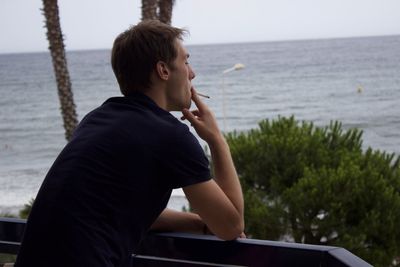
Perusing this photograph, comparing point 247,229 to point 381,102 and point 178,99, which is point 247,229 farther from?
point 381,102

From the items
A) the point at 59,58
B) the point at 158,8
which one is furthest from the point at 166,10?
the point at 59,58

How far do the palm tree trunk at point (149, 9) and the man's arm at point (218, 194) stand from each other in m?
7.12

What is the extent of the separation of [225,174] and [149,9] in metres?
7.30

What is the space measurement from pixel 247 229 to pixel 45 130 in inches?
1071

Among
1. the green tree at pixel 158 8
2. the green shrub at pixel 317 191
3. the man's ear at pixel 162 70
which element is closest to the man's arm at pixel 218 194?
the man's ear at pixel 162 70

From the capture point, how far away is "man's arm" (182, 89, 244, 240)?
175 centimetres

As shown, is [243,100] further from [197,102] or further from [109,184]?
[109,184]

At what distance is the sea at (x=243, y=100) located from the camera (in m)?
26.3

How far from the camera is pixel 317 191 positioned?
7.85 meters

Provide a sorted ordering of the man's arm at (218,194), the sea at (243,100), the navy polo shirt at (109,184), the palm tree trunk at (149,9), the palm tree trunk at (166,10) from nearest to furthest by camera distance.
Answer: the navy polo shirt at (109,184) < the man's arm at (218,194) < the palm tree trunk at (149,9) < the palm tree trunk at (166,10) < the sea at (243,100)

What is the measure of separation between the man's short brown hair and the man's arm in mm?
195

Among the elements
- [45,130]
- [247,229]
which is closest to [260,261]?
[247,229]

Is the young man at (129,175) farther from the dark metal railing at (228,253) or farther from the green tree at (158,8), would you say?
the green tree at (158,8)

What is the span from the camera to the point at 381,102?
136ft
